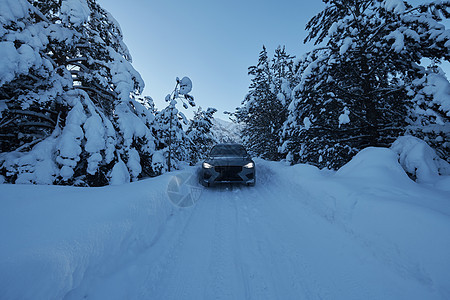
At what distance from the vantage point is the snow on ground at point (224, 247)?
1.71 m

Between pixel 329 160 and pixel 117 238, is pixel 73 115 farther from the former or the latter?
pixel 329 160

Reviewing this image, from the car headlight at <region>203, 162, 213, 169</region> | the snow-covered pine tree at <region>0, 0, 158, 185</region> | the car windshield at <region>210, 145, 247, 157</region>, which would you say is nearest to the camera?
the snow-covered pine tree at <region>0, 0, 158, 185</region>

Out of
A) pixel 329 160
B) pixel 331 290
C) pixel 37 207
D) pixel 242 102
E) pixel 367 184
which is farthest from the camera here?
pixel 242 102

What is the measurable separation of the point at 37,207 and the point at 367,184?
215 inches

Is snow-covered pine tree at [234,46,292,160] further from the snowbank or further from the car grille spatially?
Answer: the snowbank

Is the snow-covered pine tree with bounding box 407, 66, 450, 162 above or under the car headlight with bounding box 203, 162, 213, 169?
above

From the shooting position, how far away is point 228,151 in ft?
25.2

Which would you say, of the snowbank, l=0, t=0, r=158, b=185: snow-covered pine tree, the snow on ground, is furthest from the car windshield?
the snowbank

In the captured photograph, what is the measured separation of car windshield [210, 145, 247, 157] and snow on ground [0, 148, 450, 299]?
3890 millimetres

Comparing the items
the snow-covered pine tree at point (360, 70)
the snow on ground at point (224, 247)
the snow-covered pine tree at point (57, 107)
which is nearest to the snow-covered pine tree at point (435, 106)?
the snow-covered pine tree at point (360, 70)

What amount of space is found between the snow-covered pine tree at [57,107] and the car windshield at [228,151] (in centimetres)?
303

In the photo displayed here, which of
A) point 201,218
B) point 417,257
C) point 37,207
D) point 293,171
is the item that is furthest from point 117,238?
point 293,171

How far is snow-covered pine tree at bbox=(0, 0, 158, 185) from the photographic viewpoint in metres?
3.35

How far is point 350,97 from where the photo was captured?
602cm
